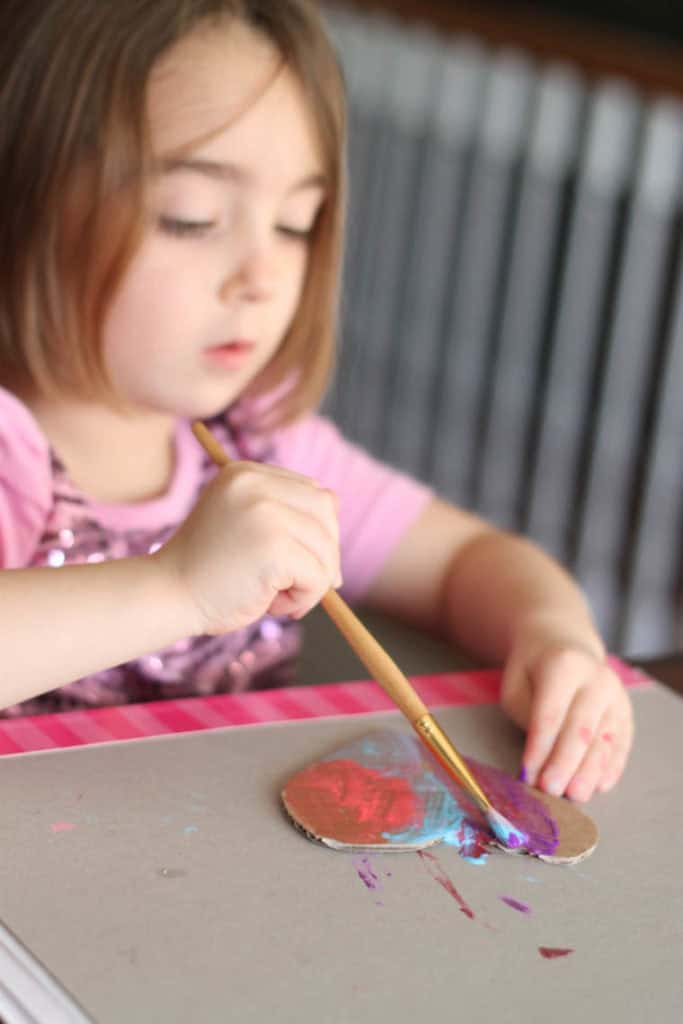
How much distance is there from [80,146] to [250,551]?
35 cm

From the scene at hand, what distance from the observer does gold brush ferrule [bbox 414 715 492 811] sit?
0.63m

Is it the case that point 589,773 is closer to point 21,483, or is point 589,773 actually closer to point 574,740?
point 574,740

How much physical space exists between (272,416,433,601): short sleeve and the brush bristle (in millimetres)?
501

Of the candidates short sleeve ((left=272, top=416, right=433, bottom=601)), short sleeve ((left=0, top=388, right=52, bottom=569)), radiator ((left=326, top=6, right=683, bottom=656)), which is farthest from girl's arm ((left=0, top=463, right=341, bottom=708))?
radiator ((left=326, top=6, right=683, bottom=656))

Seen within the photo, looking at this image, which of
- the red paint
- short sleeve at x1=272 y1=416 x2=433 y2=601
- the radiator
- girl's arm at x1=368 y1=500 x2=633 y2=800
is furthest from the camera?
the radiator

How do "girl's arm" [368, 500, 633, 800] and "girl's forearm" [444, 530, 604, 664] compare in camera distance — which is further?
"girl's forearm" [444, 530, 604, 664]

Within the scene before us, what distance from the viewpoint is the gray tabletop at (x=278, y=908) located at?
1.54 feet

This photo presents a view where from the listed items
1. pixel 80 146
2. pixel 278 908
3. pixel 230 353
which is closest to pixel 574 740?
pixel 278 908

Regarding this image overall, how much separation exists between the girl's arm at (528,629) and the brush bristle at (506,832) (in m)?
0.07

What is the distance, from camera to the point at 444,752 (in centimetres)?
64

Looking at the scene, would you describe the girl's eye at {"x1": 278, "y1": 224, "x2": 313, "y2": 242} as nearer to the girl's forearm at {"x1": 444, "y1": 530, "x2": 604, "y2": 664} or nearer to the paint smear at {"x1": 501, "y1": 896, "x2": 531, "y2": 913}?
the girl's forearm at {"x1": 444, "y1": 530, "x2": 604, "y2": 664}

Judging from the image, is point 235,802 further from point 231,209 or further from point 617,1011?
point 231,209

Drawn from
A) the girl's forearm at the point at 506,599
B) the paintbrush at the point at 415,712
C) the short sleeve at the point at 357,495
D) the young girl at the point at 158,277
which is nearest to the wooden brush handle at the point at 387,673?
the paintbrush at the point at 415,712

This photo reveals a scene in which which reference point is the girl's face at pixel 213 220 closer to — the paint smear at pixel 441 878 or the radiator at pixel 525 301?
the paint smear at pixel 441 878
